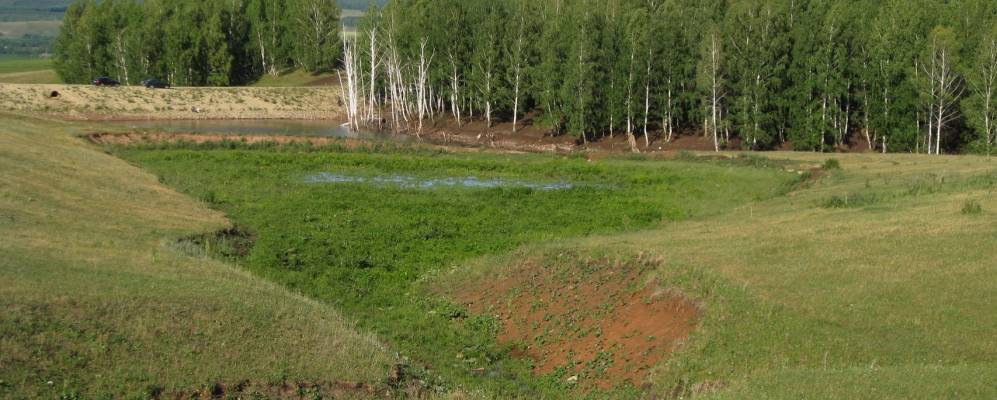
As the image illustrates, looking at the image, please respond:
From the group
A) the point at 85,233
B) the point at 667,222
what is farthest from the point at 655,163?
the point at 85,233

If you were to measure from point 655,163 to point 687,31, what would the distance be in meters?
29.0

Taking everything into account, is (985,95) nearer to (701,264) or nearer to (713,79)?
(713,79)

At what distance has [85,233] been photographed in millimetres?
27484

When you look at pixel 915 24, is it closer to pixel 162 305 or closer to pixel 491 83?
pixel 491 83

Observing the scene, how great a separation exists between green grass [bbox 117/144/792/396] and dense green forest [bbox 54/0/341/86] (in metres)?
64.2

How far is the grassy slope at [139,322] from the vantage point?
16.8m

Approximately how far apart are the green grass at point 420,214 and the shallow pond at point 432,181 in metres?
1.00

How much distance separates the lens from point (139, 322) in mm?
18594

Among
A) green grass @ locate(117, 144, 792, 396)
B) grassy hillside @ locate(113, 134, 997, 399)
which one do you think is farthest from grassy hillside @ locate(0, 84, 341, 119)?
grassy hillside @ locate(113, 134, 997, 399)

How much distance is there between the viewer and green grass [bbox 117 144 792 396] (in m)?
24.5

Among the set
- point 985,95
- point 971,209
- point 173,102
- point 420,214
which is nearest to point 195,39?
point 173,102

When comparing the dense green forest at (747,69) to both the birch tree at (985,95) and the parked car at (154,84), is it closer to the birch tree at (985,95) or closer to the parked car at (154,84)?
the birch tree at (985,95)

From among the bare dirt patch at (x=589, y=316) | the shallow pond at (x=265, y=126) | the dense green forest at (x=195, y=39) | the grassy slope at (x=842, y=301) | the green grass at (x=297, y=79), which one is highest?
the dense green forest at (x=195, y=39)

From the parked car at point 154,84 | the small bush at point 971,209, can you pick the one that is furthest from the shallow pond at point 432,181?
the parked car at point 154,84
